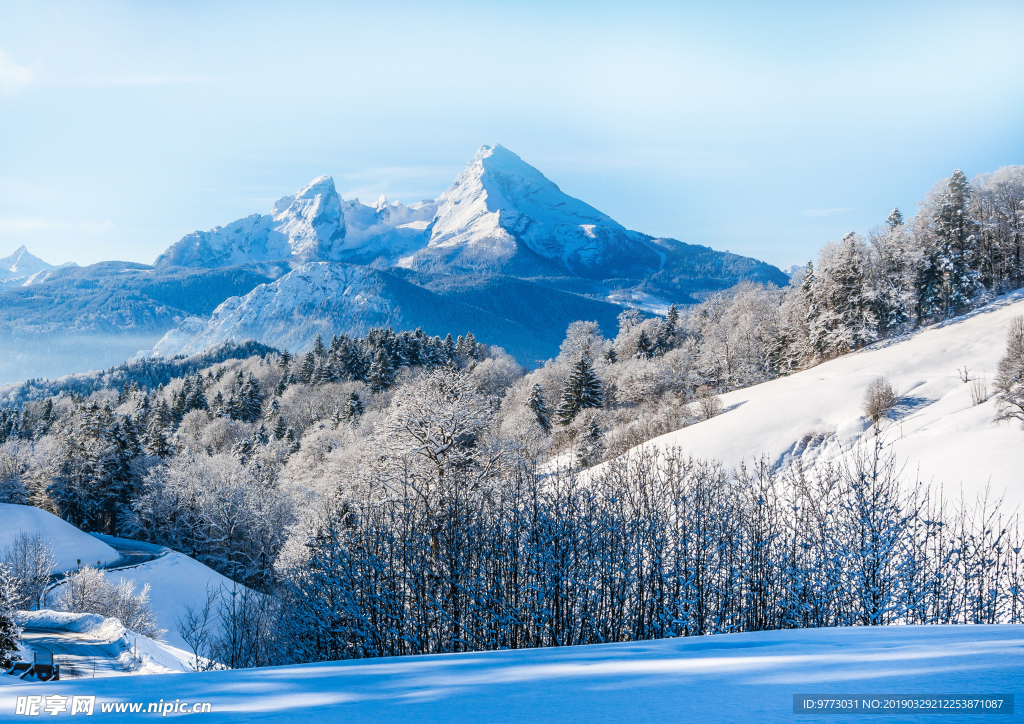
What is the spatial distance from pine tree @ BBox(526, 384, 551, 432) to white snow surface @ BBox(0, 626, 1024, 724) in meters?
45.0

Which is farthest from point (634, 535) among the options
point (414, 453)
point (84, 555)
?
point (84, 555)

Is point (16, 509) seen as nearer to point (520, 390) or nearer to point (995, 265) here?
point (520, 390)

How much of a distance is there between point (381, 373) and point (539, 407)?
1169 inches

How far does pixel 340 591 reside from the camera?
500 inches

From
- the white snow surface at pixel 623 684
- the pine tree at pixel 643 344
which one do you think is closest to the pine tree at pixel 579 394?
the pine tree at pixel 643 344

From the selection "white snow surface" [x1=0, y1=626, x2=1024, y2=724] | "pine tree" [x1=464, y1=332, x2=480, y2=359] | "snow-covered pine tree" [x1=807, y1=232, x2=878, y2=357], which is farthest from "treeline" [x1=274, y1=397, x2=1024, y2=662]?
"pine tree" [x1=464, y1=332, x2=480, y2=359]

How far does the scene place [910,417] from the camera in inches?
1074

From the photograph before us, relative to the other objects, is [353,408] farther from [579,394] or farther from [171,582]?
[171,582]

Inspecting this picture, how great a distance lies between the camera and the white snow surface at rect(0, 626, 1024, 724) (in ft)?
9.07

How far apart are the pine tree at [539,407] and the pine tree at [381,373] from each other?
92.4ft

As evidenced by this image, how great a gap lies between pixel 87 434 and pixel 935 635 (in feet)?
185

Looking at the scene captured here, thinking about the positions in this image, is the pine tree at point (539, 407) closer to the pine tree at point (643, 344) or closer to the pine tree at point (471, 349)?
the pine tree at point (643, 344)

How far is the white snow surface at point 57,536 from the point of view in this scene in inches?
1345

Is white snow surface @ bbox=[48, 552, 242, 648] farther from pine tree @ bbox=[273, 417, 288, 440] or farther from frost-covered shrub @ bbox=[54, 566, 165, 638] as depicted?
pine tree @ bbox=[273, 417, 288, 440]
